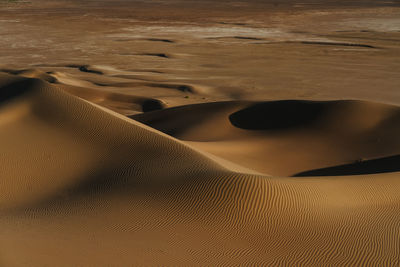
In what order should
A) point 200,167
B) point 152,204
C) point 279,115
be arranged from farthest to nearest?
point 279,115 < point 200,167 < point 152,204

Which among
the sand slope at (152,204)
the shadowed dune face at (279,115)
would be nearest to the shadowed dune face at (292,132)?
the shadowed dune face at (279,115)

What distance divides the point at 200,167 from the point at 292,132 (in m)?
4.97

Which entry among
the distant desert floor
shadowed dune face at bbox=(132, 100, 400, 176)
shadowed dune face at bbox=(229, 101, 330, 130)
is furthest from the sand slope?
shadowed dune face at bbox=(229, 101, 330, 130)

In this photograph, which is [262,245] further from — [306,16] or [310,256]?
[306,16]

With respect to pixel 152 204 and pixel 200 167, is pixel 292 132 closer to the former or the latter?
pixel 200 167

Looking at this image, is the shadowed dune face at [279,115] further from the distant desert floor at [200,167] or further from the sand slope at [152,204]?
the sand slope at [152,204]

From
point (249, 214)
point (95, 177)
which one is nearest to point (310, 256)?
point (249, 214)

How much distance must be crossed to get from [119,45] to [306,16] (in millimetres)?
21341

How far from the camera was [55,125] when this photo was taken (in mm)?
8680

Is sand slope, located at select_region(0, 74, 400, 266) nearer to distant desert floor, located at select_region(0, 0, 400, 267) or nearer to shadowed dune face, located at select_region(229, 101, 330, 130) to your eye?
distant desert floor, located at select_region(0, 0, 400, 267)

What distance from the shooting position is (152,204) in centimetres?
585

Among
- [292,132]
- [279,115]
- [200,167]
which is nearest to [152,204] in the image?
[200,167]

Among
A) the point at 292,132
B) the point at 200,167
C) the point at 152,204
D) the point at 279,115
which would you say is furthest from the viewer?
the point at 279,115

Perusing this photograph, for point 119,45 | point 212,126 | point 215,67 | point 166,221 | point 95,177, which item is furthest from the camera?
point 119,45
